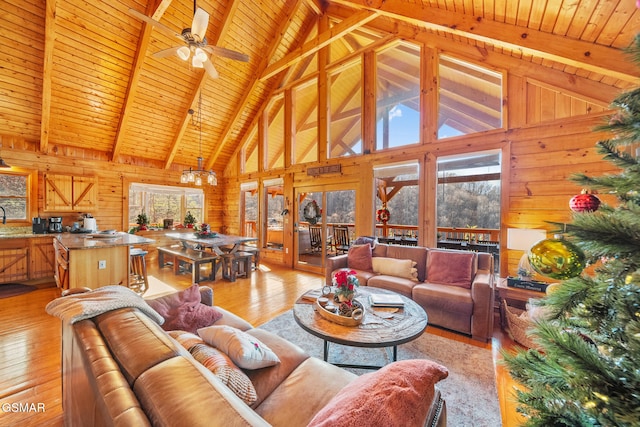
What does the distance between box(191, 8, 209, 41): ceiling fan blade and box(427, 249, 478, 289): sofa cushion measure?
3.95 metres

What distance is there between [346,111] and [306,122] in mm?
1203

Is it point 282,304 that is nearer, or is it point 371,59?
point 282,304

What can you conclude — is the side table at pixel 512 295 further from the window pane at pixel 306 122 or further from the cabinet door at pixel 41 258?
the cabinet door at pixel 41 258

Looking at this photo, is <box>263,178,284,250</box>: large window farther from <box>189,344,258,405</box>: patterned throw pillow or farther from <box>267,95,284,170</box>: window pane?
<box>189,344,258,405</box>: patterned throw pillow

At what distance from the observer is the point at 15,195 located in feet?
15.8

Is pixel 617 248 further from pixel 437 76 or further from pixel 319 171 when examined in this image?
pixel 319 171

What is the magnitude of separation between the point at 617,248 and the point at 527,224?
3.54m

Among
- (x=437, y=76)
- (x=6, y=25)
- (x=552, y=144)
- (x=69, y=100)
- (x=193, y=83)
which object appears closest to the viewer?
(x=552, y=144)

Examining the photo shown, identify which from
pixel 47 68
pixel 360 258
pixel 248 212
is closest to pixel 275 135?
pixel 248 212

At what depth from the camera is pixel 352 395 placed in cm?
76

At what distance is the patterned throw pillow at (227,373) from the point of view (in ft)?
3.57

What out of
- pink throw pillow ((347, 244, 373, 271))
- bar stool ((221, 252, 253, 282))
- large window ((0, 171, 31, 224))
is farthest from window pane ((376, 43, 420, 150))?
large window ((0, 171, 31, 224))

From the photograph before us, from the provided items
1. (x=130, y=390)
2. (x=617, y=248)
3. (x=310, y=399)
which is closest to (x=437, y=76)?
(x=617, y=248)

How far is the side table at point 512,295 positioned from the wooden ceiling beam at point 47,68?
710cm
